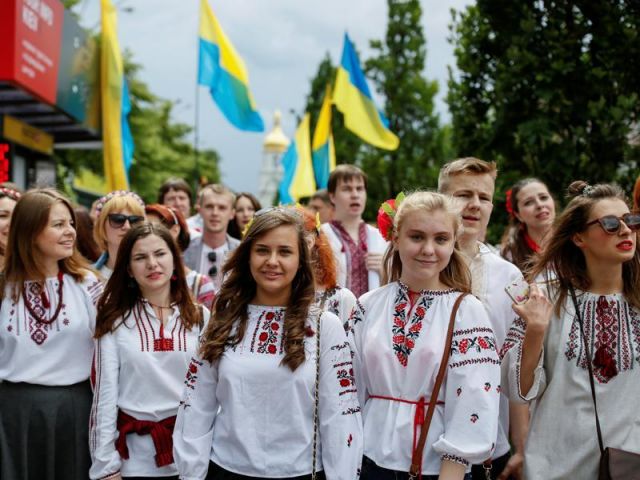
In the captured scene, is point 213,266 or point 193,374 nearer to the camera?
point 193,374

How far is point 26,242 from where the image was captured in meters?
4.12

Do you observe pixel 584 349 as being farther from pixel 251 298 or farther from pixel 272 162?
pixel 272 162

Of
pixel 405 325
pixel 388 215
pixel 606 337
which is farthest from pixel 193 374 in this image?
pixel 606 337

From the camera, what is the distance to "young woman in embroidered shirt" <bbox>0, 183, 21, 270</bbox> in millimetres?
4758

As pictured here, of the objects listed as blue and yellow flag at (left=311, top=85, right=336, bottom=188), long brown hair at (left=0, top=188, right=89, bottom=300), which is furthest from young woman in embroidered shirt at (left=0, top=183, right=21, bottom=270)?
blue and yellow flag at (left=311, top=85, right=336, bottom=188)

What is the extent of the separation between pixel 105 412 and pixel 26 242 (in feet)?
3.66

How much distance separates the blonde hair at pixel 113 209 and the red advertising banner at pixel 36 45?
7937 millimetres

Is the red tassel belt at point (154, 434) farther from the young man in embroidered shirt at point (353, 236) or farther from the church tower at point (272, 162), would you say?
the church tower at point (272, 162)

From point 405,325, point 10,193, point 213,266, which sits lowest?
point 405,325

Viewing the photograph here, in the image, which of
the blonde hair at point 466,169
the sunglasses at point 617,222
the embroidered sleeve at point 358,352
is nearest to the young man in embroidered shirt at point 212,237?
the blonde hair at point 466,169

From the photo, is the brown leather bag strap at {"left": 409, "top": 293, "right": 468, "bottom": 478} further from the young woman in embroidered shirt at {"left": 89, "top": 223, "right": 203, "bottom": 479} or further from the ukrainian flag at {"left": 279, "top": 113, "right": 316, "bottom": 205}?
the ukrainian flag at {"left": 279, "top": 113, "right": 316, "bottom": 205}

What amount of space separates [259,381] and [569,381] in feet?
4.34

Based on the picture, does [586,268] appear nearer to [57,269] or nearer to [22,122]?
[57,269]

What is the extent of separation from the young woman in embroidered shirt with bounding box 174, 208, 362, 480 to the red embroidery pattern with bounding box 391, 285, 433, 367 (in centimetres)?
24
